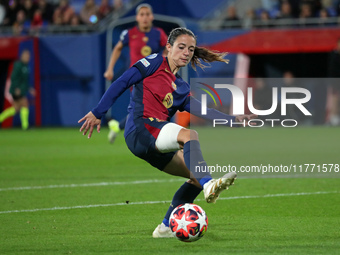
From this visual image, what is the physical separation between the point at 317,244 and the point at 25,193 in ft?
14.4

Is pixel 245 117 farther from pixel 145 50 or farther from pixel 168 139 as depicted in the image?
pixel 145 50

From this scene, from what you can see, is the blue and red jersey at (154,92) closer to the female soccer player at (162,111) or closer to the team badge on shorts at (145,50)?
the female soccer player at (162,111)

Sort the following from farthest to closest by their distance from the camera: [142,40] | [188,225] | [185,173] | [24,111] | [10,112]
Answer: [10,112]
[24,111]
[142,40]
[185,173]
[188,225]

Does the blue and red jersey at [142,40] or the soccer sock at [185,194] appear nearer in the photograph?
the soccer sock at [185,194]

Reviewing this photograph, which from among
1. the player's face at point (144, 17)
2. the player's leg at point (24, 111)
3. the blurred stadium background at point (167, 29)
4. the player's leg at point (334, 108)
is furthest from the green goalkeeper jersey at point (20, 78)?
the player's face at point (144, 17)

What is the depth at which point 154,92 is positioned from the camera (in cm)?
608

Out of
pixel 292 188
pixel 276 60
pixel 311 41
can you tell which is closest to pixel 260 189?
pixel 292 188

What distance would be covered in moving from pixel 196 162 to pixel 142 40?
7420mm

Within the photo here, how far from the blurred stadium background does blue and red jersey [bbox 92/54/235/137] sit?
50.7 ft

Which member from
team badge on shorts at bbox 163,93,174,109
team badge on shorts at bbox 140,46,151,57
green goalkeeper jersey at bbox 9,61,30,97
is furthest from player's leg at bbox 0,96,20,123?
team badge on shorts at bbox 163,93,174,109

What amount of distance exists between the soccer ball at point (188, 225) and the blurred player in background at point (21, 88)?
16.8 m

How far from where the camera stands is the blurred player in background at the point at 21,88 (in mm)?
21953

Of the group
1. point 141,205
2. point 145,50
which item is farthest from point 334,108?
point 141,205

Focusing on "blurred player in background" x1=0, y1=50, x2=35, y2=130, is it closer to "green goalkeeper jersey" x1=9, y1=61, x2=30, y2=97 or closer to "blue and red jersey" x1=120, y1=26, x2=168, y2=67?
"green goalkeeper jersey" x1=9, y1=61, x2=30, y2=97
